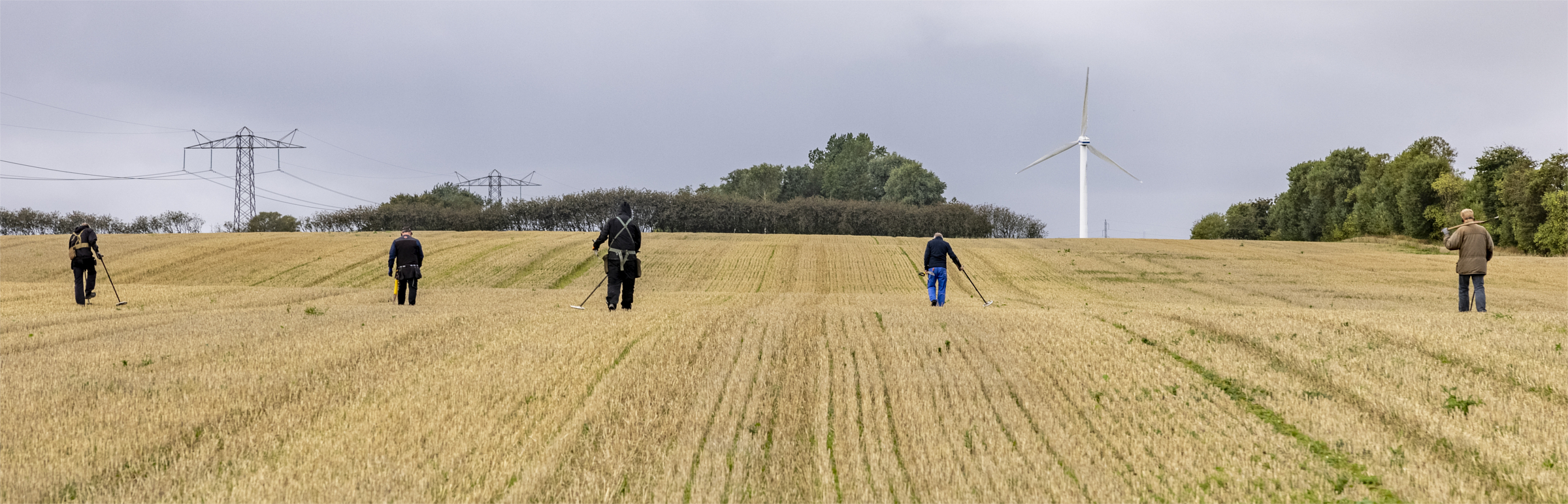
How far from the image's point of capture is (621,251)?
1647cm

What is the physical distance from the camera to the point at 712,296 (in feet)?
89.0

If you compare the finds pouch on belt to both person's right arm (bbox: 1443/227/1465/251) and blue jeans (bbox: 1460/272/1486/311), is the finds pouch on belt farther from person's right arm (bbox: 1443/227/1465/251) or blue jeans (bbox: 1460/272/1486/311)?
blue jeans (bbox: 1460/272/1486/311)

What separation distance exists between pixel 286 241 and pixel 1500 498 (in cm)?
5446

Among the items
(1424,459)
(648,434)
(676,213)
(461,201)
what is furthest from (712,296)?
(461,201)

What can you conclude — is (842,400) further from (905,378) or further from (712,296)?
(712,296)

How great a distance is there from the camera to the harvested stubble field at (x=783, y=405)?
19.9 feet

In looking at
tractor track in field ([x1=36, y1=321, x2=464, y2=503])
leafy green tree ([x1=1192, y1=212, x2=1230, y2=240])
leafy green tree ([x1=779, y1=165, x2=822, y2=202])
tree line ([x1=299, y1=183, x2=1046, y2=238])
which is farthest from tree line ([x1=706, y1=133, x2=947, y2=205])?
tractor track in field ([x1=36, y1=321, x2=464, y2=503])

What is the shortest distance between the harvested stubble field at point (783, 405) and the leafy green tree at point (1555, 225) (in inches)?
2185

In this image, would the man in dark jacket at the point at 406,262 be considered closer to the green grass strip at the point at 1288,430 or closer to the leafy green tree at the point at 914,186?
the green grass strip at the point at 1288,430

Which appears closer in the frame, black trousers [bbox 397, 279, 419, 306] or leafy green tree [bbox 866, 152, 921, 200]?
black trousers [bbox 397, 279, 419, 306]

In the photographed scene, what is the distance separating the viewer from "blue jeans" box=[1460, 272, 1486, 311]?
50.4 ft

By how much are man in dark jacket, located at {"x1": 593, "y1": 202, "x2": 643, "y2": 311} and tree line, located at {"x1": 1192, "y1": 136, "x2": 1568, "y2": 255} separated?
5989cm

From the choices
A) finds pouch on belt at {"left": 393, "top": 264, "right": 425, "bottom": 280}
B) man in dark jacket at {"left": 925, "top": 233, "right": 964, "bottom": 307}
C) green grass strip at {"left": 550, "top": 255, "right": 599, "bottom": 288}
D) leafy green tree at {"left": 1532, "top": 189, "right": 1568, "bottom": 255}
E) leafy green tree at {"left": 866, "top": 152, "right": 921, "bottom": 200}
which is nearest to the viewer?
finds pouch on belt at {"left": 393, "top": 264, "right": 425, "bottom": 280}

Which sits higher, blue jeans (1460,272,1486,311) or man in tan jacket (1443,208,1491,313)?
man in tan jacket (1443,208,1491,313)
